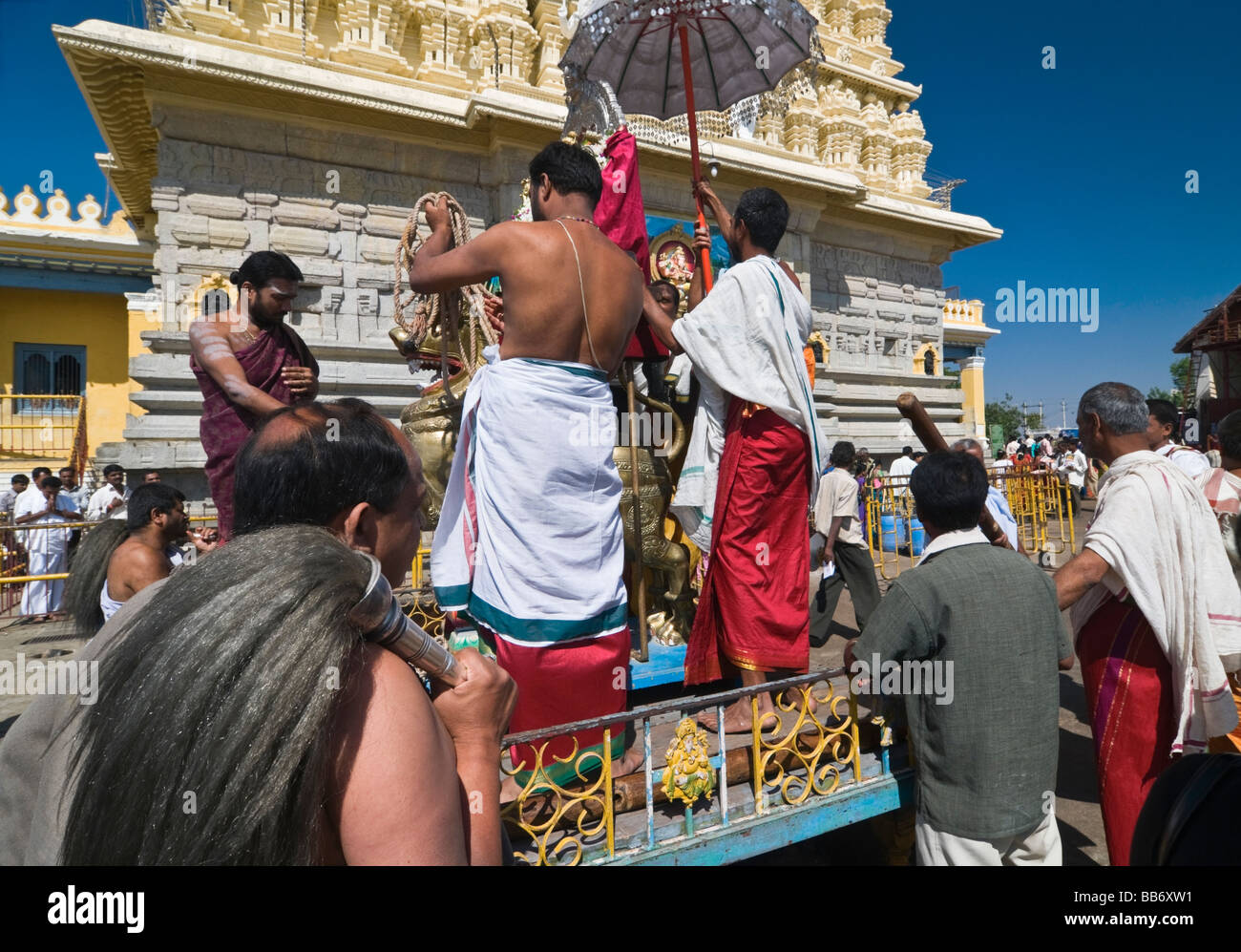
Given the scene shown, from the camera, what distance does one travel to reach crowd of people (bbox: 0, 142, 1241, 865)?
836 millimetres

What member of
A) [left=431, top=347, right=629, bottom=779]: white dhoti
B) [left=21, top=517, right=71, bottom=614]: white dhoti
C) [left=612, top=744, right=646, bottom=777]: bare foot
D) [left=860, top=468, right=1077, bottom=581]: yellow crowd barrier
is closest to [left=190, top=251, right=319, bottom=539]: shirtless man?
[left=431, top=347, right=629, bottom=779]: white dhoti

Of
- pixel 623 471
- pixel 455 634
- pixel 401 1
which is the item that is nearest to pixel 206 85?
pixel 401 1

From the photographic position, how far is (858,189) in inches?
455

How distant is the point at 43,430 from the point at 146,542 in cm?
1296

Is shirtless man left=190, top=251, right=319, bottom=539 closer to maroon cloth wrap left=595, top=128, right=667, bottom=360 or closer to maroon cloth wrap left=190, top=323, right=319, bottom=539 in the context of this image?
maroon cloth wrap left=190, top=323, right=319, bottom=539

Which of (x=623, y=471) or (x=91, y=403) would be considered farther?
(x=91, y=403)

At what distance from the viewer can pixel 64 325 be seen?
13836mm

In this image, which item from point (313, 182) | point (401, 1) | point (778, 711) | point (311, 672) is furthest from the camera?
point (401, 1)

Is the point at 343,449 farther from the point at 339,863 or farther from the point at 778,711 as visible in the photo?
the point at 778,711

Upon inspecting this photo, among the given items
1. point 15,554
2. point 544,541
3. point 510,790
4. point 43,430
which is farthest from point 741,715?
point 43,430

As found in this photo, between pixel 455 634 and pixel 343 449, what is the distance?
1.42 m

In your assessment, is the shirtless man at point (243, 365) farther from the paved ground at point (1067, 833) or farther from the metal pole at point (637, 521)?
the paved ground at point (1067, 833)

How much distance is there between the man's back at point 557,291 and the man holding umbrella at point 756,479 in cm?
65

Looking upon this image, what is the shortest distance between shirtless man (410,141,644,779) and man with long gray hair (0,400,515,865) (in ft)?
3.49
